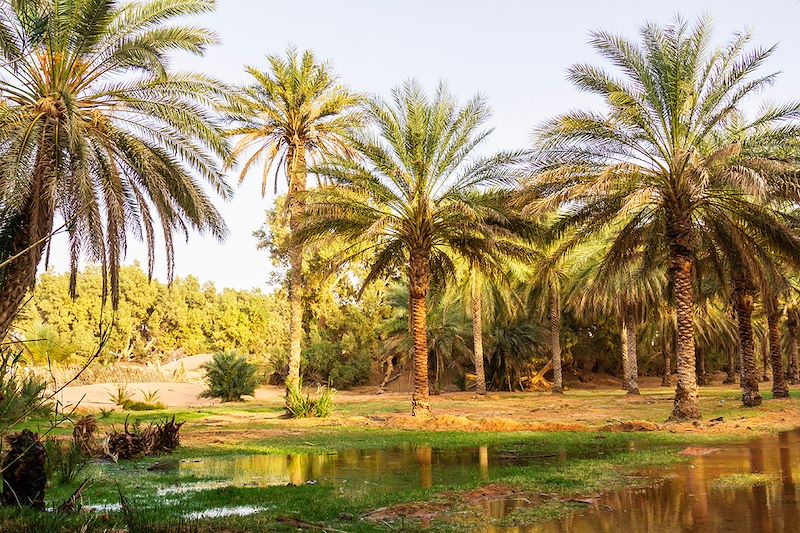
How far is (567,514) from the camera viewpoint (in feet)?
22.9

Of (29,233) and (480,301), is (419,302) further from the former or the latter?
(480,301)

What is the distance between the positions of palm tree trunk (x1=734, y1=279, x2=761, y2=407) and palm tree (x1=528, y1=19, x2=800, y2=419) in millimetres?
5066

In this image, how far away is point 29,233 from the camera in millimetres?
13562

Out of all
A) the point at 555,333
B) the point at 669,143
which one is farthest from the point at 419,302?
the point at 555,333

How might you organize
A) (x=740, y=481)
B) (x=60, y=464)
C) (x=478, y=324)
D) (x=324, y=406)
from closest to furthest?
(x=740, y=481), (x=60, y=464), (x=324, y=406), (x=478, y=324)

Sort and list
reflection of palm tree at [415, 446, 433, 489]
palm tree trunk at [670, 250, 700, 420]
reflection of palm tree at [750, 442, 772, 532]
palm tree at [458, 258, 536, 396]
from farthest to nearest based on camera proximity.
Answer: palm tree at [458, 258, 536, 396]
palm tree trunk at [670, 250, 700, 420]
reflection of palm tree at [415, 446, 433, 489]
reflection of palm tree at [750, 442, 772, 532]

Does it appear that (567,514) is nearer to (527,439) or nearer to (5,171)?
(527,439)

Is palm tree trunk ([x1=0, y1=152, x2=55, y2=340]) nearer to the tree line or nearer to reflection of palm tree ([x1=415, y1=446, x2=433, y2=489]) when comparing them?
the tree line

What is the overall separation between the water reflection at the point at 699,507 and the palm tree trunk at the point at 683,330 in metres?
8.34

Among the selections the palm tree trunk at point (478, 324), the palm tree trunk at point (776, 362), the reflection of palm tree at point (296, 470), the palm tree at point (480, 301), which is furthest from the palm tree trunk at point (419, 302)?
the palm tree trunk at point (776, 362)

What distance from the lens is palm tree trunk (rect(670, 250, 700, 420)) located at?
59.9 ft

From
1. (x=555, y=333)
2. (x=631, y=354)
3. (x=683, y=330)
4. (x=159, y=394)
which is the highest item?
(x=555, y=333)

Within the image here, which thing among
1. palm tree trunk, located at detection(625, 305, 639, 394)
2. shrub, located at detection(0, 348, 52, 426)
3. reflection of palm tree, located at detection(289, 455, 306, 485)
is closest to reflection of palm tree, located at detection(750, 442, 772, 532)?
reflection of palm tree, located at detection(289, 455, 306, 485)

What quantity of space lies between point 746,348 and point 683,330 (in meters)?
5.54
